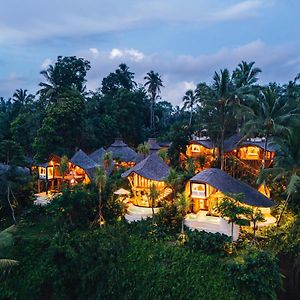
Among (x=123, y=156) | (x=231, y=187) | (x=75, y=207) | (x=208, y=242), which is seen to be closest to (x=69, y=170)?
(x=123, y=156)

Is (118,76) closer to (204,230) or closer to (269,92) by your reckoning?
(269,92)

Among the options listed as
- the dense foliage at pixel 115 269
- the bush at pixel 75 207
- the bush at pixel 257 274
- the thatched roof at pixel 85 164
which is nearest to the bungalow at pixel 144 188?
the dense foliage at pixel 115 269

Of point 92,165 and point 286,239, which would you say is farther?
point 92,165

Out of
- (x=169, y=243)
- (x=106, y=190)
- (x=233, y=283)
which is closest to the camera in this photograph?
(x=233, y=283)

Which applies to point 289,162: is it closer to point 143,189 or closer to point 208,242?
point 208,242

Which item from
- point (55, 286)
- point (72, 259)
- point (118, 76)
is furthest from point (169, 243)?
point (118, 76)

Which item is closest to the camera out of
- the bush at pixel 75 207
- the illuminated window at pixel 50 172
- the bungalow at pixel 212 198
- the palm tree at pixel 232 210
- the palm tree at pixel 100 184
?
the palm tree at pixel 232 210

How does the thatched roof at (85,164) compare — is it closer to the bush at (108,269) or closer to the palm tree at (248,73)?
the bush at (108,269)
